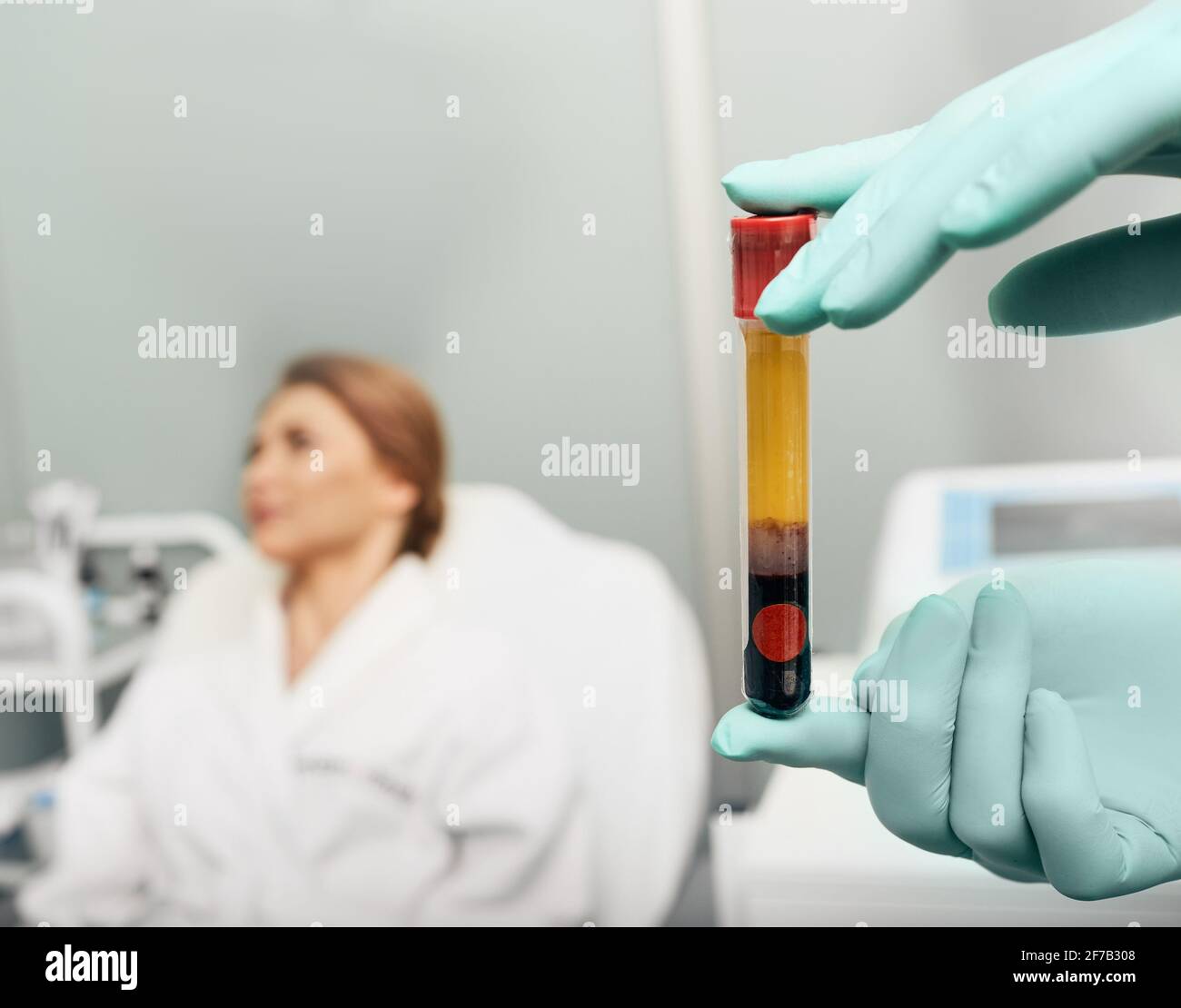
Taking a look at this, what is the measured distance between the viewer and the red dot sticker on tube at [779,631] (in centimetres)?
63

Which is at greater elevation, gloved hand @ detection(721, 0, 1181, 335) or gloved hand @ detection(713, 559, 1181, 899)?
gloved hand @ detection(721, 0, 1181, 335)

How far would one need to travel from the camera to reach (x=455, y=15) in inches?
52.5

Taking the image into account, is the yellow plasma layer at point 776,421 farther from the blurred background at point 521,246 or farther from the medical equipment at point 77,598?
the medical equipment at point 77,598

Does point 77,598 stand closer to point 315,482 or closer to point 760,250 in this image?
point 315,482

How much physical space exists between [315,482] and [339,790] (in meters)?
0.43

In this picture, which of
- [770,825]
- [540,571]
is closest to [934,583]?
[770,825]

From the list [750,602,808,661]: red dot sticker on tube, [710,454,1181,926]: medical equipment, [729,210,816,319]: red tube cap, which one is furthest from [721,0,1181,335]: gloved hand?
[710,454,1181,926]: medical equipment

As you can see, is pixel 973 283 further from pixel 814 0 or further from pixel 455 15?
pixel 455 15

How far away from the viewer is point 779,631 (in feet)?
2.06

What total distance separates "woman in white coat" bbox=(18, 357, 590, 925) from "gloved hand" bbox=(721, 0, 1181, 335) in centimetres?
86

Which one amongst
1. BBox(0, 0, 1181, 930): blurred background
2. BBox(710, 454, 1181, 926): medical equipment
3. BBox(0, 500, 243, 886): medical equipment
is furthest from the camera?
BBox(0, 500, 243, 886): medical equipment

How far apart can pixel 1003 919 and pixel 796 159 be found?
807 millimetres

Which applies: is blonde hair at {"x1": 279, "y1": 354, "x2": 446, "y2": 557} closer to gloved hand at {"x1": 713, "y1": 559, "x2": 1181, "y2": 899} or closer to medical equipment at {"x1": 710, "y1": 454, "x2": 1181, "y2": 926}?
medical equipment at {"x1": 710, "y1": 454, "x2": 1181, "y2": 926}

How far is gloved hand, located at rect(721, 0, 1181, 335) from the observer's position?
0.49 metres
